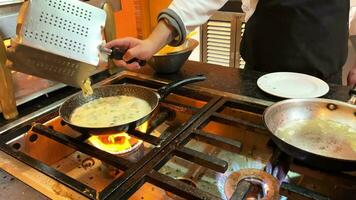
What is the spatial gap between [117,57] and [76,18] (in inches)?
7.8

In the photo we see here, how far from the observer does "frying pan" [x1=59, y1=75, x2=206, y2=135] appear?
2.26 ft

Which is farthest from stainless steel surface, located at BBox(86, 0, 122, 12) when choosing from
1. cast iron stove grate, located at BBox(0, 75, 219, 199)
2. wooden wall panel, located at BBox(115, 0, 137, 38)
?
wooden wall panel, located at BBox(115, 0, 137, 38)

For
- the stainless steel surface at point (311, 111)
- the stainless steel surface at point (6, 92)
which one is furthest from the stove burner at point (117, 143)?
the stainless steel surface at point (311, 111)

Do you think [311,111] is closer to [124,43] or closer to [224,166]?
[224,166]

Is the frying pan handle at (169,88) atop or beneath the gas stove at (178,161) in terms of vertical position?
atop

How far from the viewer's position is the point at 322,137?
0.70 meters

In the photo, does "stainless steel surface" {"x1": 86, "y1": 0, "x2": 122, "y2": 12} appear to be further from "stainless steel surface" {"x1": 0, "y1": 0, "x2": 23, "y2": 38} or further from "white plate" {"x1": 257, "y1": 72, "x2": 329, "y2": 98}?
"white plate" {"x1": 257, "y1": 72, "x2": 329, "y2": 98}

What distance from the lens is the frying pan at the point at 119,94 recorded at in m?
0.69

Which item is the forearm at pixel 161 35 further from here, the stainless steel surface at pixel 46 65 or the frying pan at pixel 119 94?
the stainless steel surface at pixel 46 65

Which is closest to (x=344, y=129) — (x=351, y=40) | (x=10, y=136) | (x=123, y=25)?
(x=10, y=136)

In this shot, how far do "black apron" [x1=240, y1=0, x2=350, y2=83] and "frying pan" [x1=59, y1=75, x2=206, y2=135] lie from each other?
0.27 meters

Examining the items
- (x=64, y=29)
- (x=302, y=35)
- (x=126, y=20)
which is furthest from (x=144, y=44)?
(x=126, y=20)

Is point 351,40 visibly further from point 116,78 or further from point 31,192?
point 31,192

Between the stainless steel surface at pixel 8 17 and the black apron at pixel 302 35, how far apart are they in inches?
28.4
